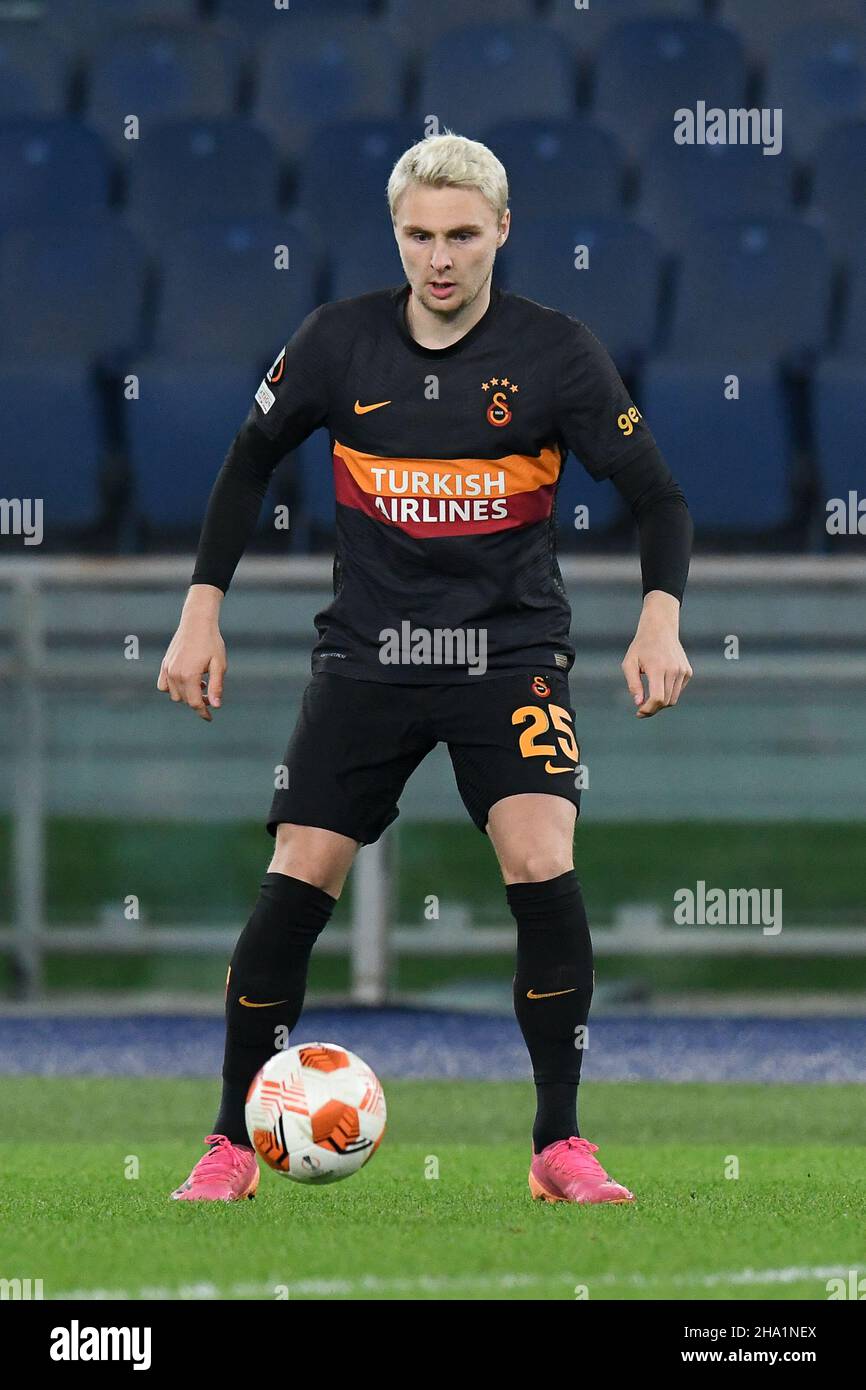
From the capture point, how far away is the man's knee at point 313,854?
3.79 meters

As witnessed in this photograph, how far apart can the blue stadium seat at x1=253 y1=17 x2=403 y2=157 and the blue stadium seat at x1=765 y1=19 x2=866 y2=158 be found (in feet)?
6.46

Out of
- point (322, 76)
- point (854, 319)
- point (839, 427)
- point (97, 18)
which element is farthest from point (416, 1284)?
point (97, 18)

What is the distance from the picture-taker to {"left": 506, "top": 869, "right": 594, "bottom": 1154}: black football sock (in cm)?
379

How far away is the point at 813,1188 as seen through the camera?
402cm

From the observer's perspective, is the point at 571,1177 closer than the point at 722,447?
Yes

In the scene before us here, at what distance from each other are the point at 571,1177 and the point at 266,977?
25.2 inches

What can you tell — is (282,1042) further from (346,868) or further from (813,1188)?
(813,1188)

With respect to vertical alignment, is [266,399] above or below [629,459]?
above

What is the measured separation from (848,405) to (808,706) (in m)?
2.12

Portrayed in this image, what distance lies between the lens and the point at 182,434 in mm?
9242

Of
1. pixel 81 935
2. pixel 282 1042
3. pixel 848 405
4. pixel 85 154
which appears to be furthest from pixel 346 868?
pixel 85 154

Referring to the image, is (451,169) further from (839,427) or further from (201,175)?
(201,175)

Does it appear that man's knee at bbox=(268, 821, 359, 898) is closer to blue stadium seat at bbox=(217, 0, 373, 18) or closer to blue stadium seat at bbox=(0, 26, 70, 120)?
blue stadium seat at bbox=(0, 26, 70, 120)

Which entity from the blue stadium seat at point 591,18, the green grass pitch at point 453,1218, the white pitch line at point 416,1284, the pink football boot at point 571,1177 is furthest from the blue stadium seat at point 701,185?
the white pitch line at point 416,1284
